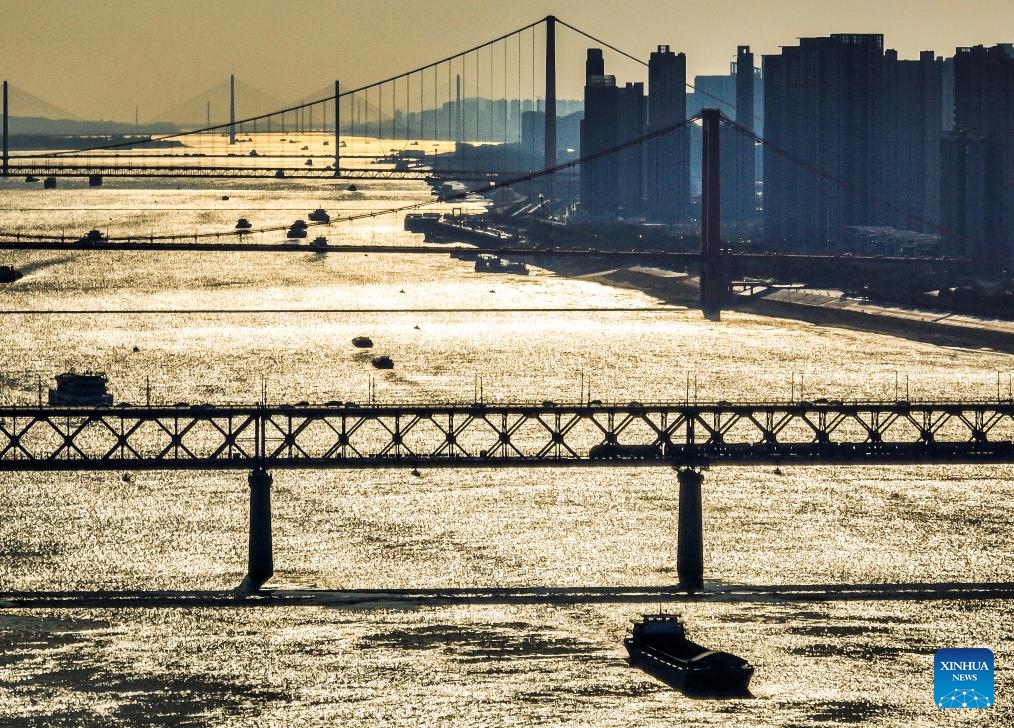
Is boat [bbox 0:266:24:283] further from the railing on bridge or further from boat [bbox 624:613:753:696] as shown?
boat [bbox 624:613:753:696]

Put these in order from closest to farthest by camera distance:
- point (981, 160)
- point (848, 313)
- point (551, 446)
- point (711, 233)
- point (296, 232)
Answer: point (551, 446) → point (848, 313) → point (711, 233) → point (981, 160) → point (296, 232)

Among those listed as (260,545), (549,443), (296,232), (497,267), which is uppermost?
(296,232)

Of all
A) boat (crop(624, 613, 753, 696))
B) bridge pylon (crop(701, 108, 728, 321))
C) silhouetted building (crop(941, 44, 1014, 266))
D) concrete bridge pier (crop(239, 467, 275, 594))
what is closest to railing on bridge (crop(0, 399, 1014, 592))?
concrete bridge pier (crop(239, 467, 275, 594))

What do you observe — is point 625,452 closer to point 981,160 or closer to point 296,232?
point 981,160

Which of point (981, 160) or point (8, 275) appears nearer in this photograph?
point (8, 275)

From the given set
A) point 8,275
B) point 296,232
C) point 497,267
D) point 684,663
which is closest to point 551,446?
point 684,663

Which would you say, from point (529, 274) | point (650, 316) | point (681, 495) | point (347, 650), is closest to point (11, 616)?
point (347, 650)
